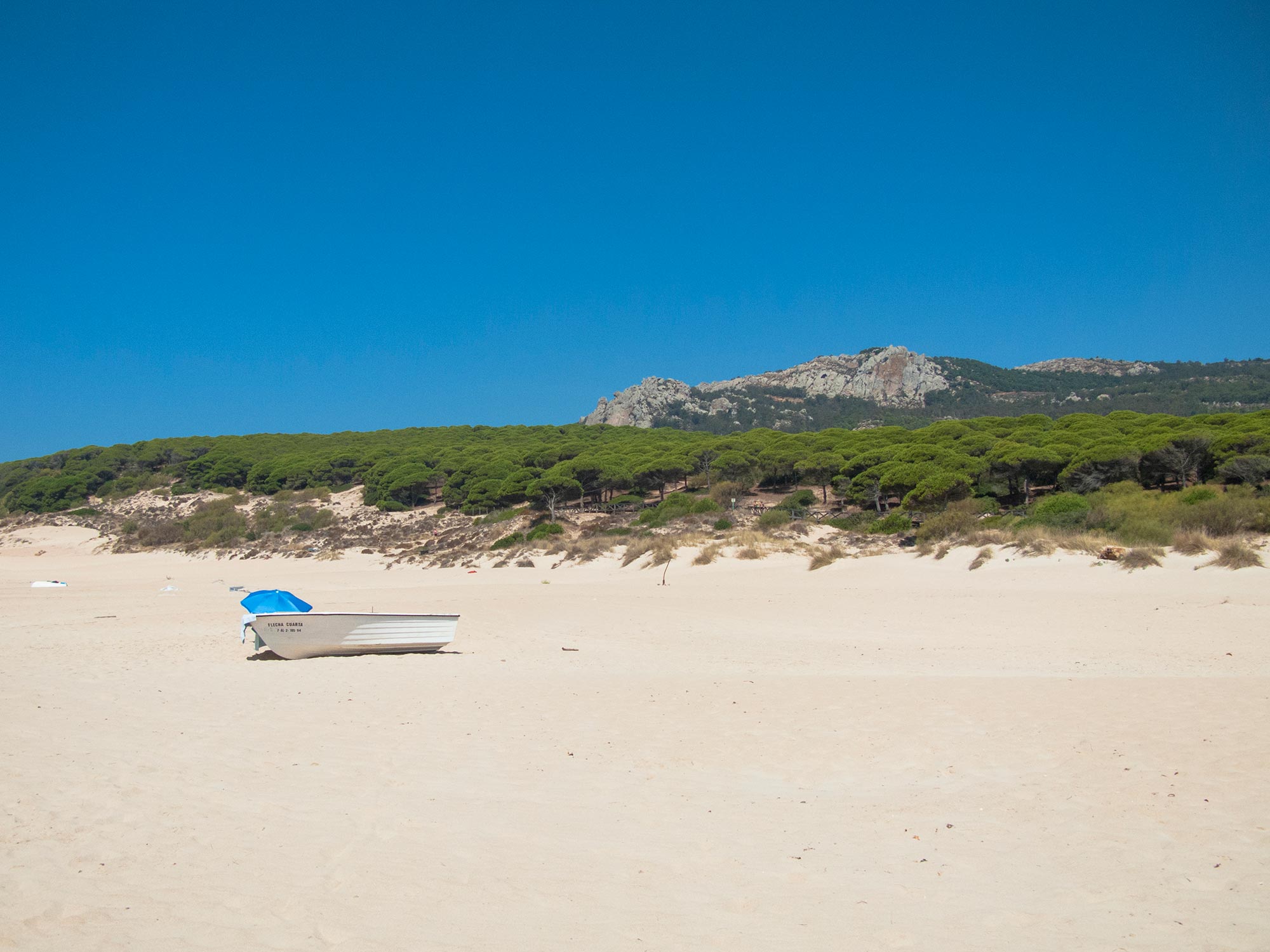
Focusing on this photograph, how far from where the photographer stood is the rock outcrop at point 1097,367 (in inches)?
4759

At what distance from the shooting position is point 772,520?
3009cm

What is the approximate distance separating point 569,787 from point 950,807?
2.99 metres

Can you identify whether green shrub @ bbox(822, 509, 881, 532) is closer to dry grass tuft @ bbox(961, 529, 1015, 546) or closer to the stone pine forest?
the stone pine forest

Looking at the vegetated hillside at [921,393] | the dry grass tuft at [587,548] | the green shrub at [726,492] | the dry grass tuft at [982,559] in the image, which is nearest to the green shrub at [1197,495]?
the dry grass tuft at [982,559]

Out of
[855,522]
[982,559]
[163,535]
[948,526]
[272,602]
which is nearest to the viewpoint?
[272,602]

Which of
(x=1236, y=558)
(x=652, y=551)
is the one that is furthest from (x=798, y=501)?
(x=1236, y=558)

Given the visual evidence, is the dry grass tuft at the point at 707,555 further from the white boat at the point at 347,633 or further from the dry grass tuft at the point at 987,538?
the white boat at the point at 347,633

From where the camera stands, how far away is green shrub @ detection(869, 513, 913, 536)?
27609 mm

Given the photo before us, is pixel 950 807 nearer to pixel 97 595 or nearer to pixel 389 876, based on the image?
pixel 389 876

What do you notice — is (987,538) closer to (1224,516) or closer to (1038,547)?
(1038,547)

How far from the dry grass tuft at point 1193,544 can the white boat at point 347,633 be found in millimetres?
16635

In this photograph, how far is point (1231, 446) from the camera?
2889cm

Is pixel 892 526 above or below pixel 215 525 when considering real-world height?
below

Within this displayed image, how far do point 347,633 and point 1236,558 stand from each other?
18.3 metres
